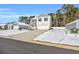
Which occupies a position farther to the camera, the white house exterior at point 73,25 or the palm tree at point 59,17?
the palm tree at point 59,17

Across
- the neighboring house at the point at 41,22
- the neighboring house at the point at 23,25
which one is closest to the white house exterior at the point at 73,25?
the neighboring house at the point at 41,22

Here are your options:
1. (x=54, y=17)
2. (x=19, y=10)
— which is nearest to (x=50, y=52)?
(x=54, y=17)

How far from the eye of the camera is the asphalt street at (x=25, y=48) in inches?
153

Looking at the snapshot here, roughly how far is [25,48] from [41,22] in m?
0.52

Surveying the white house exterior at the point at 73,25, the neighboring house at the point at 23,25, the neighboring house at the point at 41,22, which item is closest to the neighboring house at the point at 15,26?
the neighboring house at the point at 23,25

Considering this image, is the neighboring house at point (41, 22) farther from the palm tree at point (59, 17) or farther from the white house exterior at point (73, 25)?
the white house exterior at point (73, 25)

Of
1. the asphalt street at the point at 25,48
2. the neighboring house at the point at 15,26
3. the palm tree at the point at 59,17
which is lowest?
the asphalt street at the point at 25,48

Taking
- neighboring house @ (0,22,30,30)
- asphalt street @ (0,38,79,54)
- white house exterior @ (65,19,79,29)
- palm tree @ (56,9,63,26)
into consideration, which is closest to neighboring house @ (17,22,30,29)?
neighboring house @ (0,22,30,30)

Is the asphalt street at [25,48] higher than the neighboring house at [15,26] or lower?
lower

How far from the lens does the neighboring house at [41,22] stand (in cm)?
406

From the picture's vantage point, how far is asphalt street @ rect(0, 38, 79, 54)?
3.89m

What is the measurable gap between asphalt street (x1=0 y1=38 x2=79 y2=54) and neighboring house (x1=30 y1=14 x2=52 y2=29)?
0.34 m

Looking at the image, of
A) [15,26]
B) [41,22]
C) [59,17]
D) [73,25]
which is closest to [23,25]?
[15,26]

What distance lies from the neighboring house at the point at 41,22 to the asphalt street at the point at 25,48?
1.11 ft
